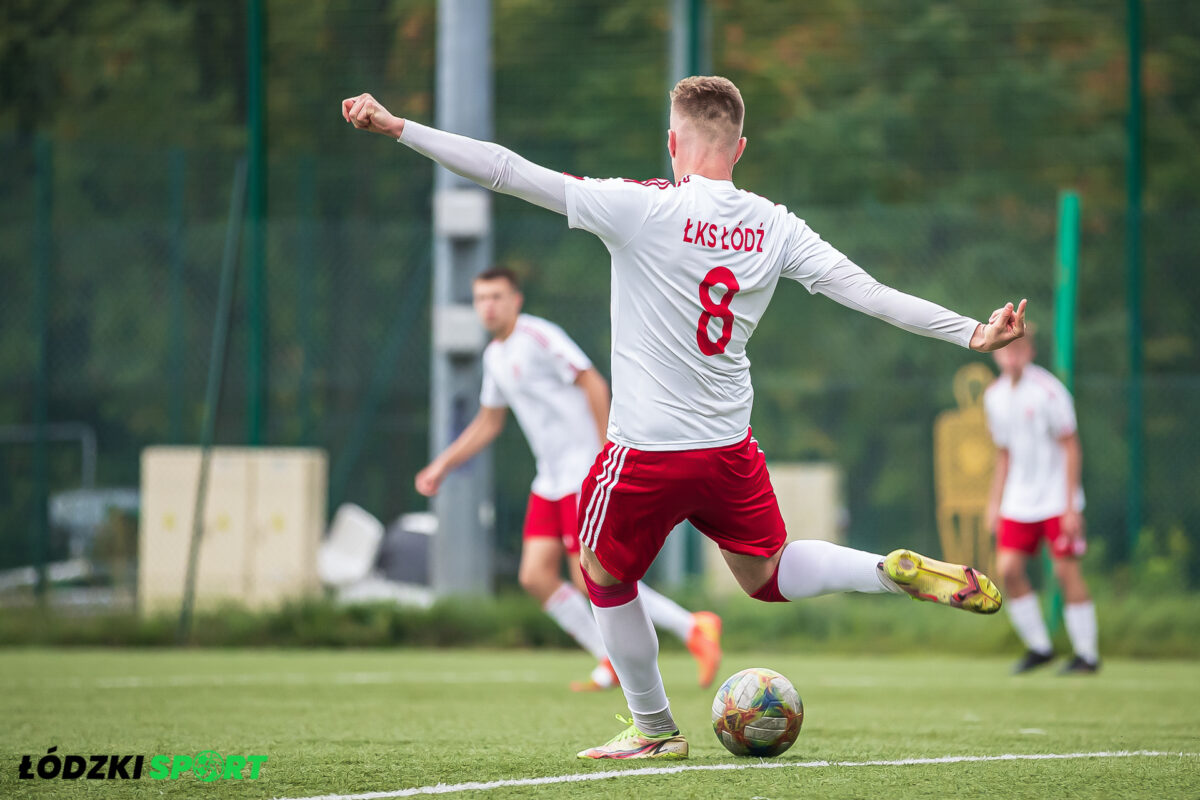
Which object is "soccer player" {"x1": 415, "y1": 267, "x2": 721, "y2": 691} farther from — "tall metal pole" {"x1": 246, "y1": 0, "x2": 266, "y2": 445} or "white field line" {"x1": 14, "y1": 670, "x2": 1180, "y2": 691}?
"tall metal pole" {"x1": 246, "y1": 0, "x2": 266, "y2": 445}

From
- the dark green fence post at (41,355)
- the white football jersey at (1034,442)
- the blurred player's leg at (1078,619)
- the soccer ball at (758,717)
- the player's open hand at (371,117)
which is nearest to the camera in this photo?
the player's open hand at (371,117)

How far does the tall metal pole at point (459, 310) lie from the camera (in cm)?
1085

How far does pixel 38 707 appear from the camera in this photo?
6.43 metres

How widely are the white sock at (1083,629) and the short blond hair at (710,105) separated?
211 inches

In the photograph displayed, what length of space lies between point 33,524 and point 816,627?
613 centimetres

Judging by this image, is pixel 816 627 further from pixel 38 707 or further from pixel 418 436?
pixel 38 707

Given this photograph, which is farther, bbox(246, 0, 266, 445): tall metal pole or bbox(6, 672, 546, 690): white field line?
bbox(246, 0, 266, 445): tall metal pole

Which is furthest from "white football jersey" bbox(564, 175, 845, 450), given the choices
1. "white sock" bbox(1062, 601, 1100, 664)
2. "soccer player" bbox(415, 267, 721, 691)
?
"white sock" bbox(1062, 601, 1100, 664)

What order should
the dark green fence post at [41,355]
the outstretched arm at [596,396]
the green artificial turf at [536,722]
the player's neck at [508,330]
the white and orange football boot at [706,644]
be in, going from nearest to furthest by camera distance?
the green artificial turf at [536,722] < the white and orange football boot at [706,644] < the outstretched arm at [596,396] < the player's neck at [508,330] < the dark green fence post at [41,355]

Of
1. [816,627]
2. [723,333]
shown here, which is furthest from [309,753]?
[816,627]

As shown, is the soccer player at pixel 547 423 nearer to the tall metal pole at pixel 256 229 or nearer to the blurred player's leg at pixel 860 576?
the blurred player's leg at pixel 860 576

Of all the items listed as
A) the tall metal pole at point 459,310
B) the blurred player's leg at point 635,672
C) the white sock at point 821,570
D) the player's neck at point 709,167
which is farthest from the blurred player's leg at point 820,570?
the tall metal pole at point 459,310

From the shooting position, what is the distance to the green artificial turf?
4.11m

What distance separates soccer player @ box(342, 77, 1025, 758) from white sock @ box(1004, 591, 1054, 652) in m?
4.64
